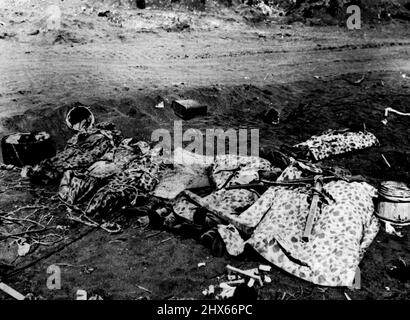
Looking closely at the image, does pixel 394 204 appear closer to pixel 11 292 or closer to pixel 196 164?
pixel 196 164

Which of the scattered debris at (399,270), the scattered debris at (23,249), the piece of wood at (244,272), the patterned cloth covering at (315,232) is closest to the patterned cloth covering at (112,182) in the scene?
the scattered debris at (23,249)

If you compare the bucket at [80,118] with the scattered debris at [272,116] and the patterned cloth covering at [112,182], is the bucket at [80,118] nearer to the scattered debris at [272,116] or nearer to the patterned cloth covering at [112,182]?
the patterned cloth covering at [112,182]

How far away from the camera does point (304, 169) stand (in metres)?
5.15

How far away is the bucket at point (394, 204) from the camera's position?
190 inches

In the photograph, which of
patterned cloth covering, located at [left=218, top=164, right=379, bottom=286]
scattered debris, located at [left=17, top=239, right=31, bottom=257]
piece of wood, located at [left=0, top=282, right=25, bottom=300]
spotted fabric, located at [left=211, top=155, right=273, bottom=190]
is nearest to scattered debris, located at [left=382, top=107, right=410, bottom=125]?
spotted fabric, located at [left=211, top=155, right=273, bottom=190]

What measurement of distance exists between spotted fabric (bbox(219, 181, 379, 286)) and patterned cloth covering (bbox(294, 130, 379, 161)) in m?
2.22

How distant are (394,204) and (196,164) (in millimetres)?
2972

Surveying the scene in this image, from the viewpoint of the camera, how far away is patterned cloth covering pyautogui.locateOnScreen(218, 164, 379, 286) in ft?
13.5

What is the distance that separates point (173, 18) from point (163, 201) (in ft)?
33.3

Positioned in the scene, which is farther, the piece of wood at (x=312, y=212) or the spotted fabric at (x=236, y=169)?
the spotted fabric at (x=236, y=169)

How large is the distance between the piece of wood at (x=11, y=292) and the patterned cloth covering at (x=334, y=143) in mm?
4981

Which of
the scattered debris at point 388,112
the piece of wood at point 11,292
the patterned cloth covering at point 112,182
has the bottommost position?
the piece of wood at point 11,292

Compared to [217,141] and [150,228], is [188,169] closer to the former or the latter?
[150,228]

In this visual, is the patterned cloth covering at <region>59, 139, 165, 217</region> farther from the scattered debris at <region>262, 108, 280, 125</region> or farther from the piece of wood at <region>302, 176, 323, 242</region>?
the scattered debris at <region>262, 108, 280, 125</region>
